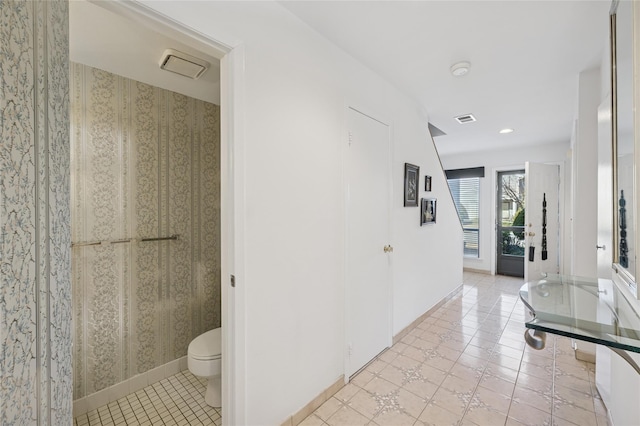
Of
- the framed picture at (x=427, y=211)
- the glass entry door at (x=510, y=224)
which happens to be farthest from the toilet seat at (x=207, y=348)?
the glass entry door at (x=510, y=224)

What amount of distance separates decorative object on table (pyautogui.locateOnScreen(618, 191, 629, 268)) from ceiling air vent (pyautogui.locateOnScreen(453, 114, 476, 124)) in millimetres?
2588

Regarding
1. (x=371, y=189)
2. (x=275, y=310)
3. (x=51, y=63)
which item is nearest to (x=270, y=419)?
(x=275, y=310)

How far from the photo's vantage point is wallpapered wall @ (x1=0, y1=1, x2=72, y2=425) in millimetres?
767

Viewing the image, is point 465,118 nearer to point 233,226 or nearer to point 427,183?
point 427,183

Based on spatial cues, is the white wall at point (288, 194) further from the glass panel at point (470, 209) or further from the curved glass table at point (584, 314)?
the glass panel at point (470, 209)

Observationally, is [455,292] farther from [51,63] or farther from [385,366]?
[51,63]

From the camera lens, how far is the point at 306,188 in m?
1.72

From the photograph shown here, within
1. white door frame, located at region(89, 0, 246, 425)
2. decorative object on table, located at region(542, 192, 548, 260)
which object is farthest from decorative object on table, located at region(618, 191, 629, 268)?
decorative object on table, located at region(542, 192, 548, 260)

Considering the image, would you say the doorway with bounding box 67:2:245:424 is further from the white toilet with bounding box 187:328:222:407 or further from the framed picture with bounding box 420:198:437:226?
the framed picture with bounding box 420:198:437:226

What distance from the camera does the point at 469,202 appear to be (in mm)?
5746

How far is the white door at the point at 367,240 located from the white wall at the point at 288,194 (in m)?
0.12

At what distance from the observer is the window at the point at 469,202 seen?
5607 mm

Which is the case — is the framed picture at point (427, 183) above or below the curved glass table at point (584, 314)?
above

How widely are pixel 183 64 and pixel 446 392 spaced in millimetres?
2903
